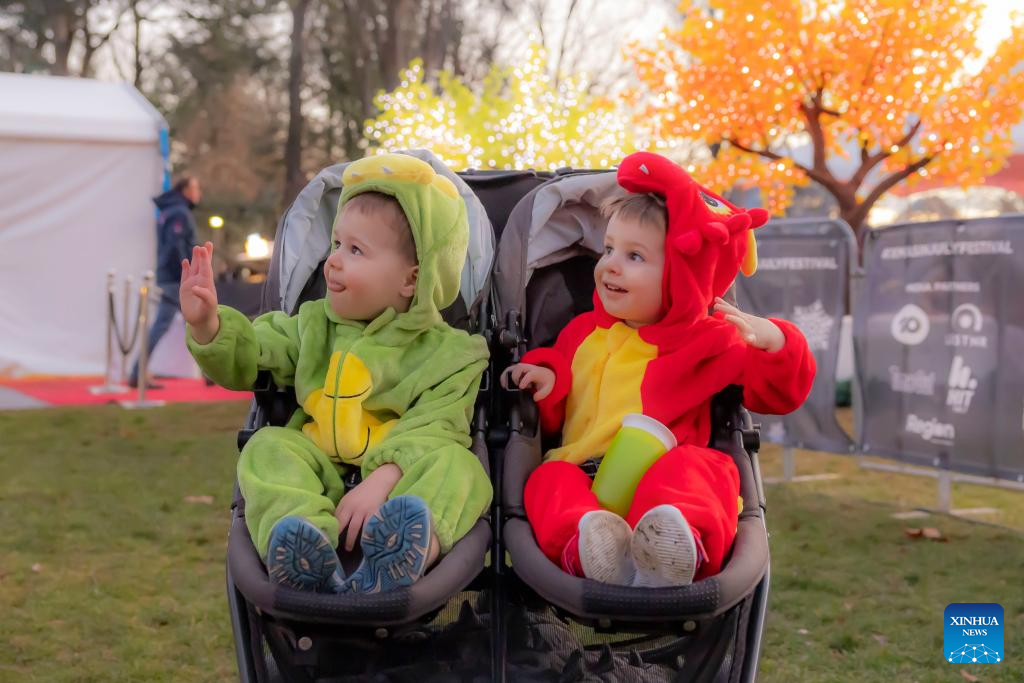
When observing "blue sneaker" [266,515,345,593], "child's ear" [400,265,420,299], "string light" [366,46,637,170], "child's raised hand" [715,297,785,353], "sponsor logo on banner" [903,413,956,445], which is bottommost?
"sponsor logo on banner" [903,413,956,445]

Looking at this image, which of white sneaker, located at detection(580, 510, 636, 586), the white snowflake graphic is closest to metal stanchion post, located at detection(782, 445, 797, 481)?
the white snowflake graphic

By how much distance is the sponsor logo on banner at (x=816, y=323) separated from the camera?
6.73m

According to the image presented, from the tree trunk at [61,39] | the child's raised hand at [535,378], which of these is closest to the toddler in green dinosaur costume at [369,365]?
the child's raised hand at [535,378]

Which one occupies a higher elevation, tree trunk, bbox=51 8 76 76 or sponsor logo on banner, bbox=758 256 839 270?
tree trunk, bbox=51 8 76 76

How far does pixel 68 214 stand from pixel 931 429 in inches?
371

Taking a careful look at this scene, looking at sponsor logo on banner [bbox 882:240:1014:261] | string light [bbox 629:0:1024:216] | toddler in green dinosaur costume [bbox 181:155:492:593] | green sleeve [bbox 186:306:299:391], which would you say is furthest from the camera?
string light [bbox 629:0:1024:216]

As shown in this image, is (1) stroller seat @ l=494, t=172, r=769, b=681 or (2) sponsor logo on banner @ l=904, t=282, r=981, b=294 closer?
(1) stroller seat @ l=494, t=172, r=769, b=681

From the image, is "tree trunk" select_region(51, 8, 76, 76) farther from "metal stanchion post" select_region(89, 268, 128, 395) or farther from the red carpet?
"metal stanchion post" select_region(89, 268, 128, 395)

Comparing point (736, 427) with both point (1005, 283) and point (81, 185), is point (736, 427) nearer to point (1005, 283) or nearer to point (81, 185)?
point (1005, 283)

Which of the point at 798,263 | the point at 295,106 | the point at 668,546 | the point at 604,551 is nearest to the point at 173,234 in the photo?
the point at 798,263

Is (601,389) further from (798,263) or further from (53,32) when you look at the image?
(53,32)

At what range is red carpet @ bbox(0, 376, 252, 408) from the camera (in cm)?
1026

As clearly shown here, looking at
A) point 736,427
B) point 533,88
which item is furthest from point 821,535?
point 533,88

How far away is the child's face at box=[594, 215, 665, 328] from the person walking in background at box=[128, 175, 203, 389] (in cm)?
835
